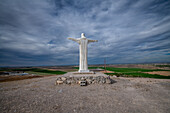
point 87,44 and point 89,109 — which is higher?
point 87,44

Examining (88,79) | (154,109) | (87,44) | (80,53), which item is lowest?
(154,109)

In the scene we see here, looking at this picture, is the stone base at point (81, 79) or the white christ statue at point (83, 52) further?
the white christ statue at point (83, 52)

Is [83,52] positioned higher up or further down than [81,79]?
higher up

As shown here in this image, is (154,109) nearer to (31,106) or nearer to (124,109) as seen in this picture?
(124,109)

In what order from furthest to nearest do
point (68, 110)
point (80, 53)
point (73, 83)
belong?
1. point (80, 53)
2. point (73, 83)
3. point (68, 110)

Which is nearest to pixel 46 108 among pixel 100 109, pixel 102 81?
pixel 100 109

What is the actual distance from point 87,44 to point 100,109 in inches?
399

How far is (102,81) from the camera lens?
439 inches

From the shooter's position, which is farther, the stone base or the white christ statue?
the white christ statue

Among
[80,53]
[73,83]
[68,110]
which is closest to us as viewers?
[68,110]

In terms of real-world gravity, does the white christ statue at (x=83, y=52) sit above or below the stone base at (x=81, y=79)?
above

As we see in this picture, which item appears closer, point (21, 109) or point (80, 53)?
point (21, 109)

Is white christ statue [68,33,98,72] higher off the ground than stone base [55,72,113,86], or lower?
higher

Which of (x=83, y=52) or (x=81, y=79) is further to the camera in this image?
(x=83, y=52)
